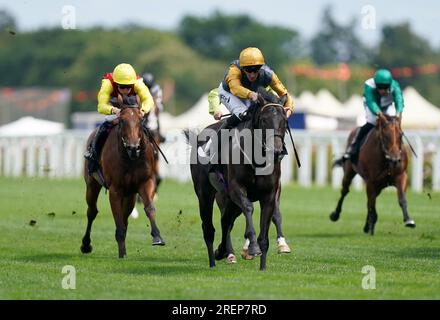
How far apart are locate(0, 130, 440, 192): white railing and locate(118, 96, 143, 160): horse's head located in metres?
6.87

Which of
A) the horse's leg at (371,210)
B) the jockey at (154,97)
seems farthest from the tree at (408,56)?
the horse's leg at (371,210)

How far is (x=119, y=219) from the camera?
47.2 ft

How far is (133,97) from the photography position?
48.4ft

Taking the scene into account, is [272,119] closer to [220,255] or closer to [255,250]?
[255,250]

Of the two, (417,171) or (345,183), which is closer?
(345,183)

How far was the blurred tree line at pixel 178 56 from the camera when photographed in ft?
344

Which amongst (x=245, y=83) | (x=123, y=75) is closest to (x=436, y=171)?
(x=123, y=75)

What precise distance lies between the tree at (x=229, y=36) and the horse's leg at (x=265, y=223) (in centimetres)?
10779

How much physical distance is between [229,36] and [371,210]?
108403 mm

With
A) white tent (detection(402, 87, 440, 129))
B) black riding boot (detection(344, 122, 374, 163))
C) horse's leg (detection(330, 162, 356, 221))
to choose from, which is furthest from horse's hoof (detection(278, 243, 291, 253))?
white tent (detection(402, 87, 440, 129))

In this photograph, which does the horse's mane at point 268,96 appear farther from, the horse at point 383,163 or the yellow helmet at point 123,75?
the horse at point 383,163

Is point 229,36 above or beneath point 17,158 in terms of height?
above
